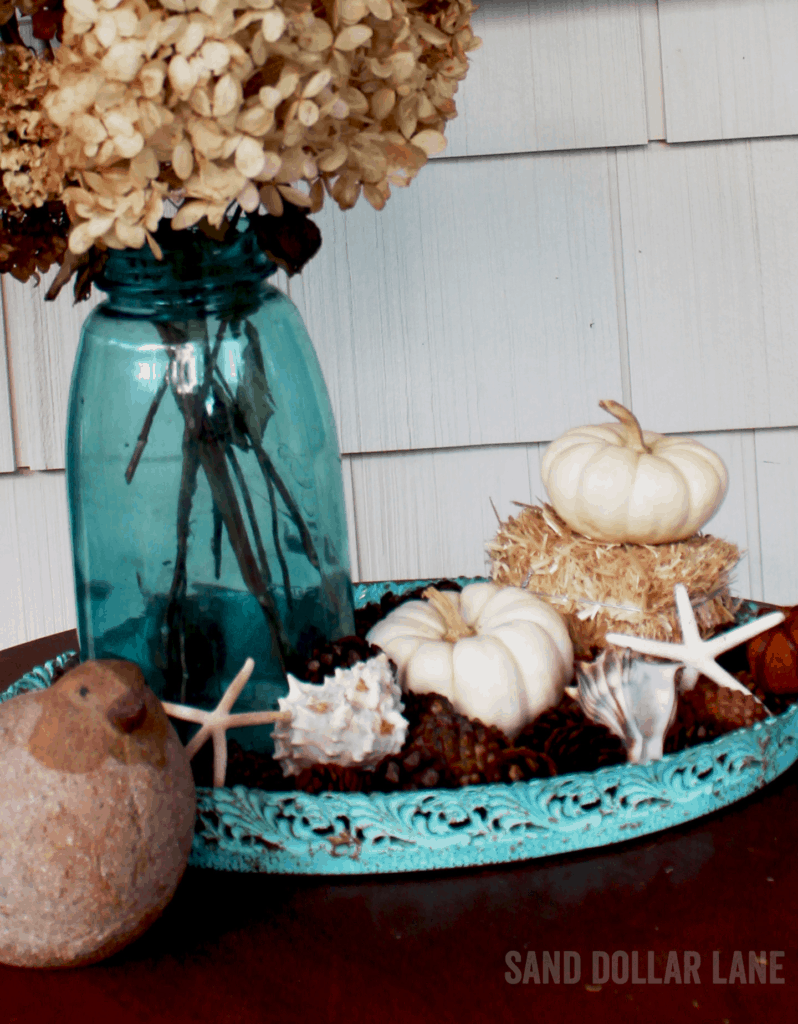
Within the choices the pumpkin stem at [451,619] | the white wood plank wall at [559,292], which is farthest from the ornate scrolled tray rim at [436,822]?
the white wood plank wall at [559,292]

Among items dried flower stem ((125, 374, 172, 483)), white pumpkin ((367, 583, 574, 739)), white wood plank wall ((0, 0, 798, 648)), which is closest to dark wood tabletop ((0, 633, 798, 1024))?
white pumpkin ((367, 583, 574, 739))

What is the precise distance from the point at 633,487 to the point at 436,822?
11.6 inches

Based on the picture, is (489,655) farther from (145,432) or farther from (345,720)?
(145,432)

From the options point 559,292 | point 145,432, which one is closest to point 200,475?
point 145,432

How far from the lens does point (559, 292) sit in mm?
1221

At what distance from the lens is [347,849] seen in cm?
54

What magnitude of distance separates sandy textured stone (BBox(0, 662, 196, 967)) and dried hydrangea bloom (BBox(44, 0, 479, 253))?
0.21 meters

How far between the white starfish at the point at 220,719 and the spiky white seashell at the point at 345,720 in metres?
0.01

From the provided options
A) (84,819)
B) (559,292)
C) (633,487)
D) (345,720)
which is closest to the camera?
(84,819)

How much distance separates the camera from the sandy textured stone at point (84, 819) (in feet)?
1.45

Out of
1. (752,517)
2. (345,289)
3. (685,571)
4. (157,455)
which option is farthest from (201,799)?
(752,517)

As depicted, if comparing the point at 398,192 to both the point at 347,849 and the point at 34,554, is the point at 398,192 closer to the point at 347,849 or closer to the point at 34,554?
the point at 34,554

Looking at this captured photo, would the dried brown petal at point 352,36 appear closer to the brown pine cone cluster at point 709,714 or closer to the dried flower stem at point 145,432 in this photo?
the dried flower stem at point 145,432

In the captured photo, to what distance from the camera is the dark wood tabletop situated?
1.43ft
